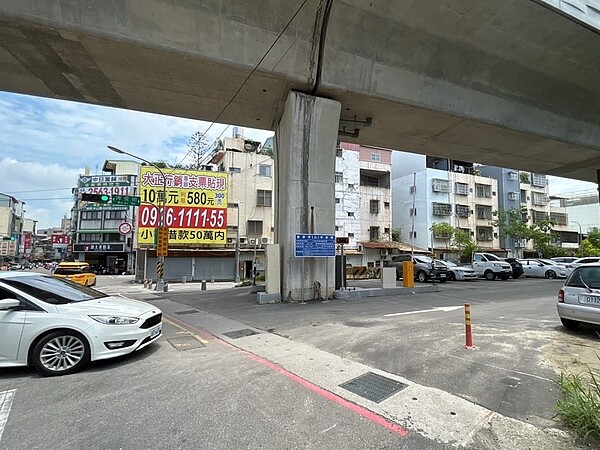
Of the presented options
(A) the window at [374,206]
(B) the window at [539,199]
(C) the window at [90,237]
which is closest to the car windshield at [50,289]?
(A) the window at [374,206]

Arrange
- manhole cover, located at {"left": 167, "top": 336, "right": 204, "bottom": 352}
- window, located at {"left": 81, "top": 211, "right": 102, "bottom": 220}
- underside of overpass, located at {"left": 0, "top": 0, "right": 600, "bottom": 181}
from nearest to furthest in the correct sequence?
manhole cover, located at {"left": 167, "top": 336, "right": 204, "bottom": 352}, underside of overpass, located at {"left": 0, "top": 0, "right": 600, "bottom": 181}, window, located at {"left": 81, "top": 211, "right": 102, "bottom": 220}

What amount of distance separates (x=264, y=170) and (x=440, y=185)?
68.6 feet

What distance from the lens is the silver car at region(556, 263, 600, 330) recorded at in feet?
21.1

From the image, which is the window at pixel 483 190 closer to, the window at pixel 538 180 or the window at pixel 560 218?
the window at pixel 538 180

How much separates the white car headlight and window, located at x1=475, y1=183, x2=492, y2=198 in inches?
1765

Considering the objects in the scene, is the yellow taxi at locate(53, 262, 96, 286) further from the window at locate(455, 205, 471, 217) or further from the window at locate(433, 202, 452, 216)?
the window at locate(455, 205, 471, 217)

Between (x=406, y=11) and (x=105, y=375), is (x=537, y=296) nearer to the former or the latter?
(x=406, y=11)

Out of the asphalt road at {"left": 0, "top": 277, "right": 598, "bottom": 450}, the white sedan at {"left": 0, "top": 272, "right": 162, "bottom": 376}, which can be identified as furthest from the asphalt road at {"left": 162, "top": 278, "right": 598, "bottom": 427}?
the white sedan at {"left": 0, "top": 272, "right": 162, "bottom": 376}

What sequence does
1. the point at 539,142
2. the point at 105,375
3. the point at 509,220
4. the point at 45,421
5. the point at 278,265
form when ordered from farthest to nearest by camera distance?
1. the point at 509,220
2. the point at 539,142
3. the point at 278,265
4. the point at 105,375
5. the point at 45,421

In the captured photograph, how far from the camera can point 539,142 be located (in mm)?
17406

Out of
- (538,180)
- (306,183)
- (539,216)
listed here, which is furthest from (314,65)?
(538,180)

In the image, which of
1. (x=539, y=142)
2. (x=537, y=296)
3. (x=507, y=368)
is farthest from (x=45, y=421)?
(x=539, y=142)

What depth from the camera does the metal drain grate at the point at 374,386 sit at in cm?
402

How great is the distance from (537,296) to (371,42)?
466 inches
